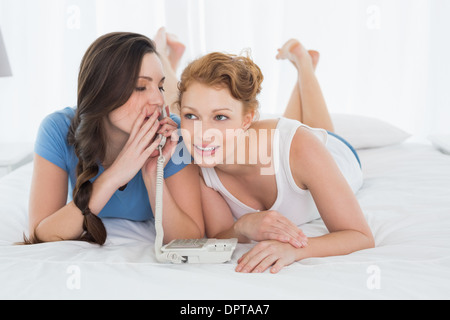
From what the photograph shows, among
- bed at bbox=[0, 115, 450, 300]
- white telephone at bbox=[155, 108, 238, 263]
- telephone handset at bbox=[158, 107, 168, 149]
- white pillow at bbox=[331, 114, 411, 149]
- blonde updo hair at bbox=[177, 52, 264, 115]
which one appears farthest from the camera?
white pillow at bbox=[331, 114, 411, 149]

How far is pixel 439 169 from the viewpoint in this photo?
2055 mm

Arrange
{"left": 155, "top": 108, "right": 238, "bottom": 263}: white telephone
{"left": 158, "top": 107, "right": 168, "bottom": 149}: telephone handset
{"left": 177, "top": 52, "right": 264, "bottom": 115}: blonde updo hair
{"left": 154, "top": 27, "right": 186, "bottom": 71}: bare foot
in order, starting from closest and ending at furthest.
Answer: {"left": 155, "top": 108, "right": 238, "bottom": 263}: white telephone
{"left": 177, "top": 52, "right": 264, "bottom": 115}: blonde updo hair
{"left": 158, "top": 107, "right": 168, "bottom": 149}: telephone handset
{"left": 154, "top": 27, "right": 186, "bottom": 71}: bare foot

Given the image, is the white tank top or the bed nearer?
the bed

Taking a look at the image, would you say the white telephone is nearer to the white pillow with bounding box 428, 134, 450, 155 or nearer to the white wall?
the white pillow with bounding box 428, 134, 450, 155

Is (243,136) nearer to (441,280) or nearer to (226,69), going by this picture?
(226,69)

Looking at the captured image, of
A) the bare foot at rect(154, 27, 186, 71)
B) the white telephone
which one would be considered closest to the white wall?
the bare foot at rect(154, 27, 186, 71)

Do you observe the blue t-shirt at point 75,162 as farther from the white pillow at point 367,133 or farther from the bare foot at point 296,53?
the white pillow at point 367,133

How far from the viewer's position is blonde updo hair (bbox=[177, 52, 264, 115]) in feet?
4.17

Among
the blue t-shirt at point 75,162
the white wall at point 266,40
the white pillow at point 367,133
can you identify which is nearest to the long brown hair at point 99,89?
the blue t-shirt at point 75,162

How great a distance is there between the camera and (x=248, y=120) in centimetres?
138

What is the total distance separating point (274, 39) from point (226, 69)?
2.29 meters

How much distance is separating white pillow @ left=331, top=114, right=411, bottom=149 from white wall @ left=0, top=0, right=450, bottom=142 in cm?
93

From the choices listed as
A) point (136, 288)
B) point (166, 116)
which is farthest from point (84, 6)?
point (136, 288)

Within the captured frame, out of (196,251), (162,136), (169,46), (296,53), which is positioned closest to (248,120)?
(162,136)
